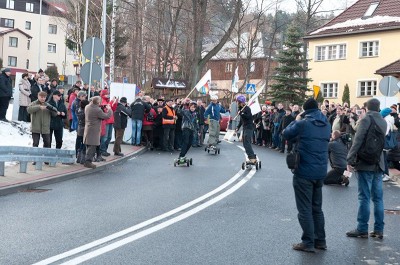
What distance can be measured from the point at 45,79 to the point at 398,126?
36.8ft

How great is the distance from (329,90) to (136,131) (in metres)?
32.0

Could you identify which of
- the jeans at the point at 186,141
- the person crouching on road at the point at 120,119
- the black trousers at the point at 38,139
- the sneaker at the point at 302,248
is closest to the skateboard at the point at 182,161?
the jeans at the point at 186,141

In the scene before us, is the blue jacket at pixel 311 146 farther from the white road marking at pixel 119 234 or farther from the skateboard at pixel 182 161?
the skateboard at pixel 182 161

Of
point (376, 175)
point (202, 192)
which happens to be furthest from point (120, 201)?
point (376, 175)

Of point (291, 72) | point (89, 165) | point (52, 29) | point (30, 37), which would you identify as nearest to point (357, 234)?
point (89, 165)

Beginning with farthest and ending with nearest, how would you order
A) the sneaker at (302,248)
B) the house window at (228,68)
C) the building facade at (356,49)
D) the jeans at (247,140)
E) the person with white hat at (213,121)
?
the house window at (228,68) → the building facade at (356,49) → the person with white hat at (213,121) → the jeans at (247,140) → the sneaker at (302,248)

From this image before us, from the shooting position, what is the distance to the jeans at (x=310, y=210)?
8195 millimetres

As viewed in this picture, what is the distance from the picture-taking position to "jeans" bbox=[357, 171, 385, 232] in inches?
364

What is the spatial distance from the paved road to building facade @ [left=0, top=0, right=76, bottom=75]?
8645 centimetres

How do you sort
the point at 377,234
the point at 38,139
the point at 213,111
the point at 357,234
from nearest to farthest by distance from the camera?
the point at 357,234, the point at 377,234, the point at 38,139, the point at 213,111

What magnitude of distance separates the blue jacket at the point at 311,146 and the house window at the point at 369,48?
43757 millimetres

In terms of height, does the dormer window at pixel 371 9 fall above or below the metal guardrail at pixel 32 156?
above

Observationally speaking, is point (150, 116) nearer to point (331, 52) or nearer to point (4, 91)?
point (4, 91)

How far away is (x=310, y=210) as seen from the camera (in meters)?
8.32
